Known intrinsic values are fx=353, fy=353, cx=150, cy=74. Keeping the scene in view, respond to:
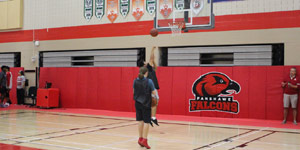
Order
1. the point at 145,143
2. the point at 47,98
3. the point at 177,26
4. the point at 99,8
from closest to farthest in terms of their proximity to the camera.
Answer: the point at 145,143, the point at 177,26, the point at 47,98, the point at 99,8

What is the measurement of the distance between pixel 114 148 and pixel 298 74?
293 inches

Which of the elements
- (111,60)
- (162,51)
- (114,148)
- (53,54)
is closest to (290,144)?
(114,148)

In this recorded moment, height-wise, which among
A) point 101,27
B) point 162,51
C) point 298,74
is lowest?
point 298,74

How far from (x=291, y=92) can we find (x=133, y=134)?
5640mm

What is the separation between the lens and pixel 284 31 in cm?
1241

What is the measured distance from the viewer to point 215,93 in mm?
12852

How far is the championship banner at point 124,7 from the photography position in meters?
15.4

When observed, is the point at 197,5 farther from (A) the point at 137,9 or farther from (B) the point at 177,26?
(A) the point at 137,9

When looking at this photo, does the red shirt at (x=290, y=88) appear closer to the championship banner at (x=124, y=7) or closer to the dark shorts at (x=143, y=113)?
the dark shorts at (x=143, y=113)

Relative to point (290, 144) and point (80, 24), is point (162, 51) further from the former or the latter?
point (290, 144)

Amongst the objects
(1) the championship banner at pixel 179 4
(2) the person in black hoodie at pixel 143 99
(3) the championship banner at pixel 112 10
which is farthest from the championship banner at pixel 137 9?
(2) the person in black hoodie at pixel 143 99

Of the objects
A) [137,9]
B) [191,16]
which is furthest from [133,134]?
[137,9]

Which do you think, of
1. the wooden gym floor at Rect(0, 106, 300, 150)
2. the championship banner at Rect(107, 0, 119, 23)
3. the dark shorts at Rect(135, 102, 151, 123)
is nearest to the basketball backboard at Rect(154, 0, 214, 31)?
the championship banner at Rect(107, 0, 119, 23)

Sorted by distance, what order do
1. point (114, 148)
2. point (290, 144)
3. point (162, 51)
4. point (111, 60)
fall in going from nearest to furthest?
point (114, 148) < point (290, 144) < point (162, 51) < point (111, 60)
